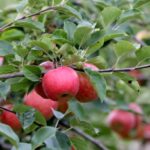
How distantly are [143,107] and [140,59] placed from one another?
1.17 metres

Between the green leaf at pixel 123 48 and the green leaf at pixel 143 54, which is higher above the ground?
the green leaf at pixel 123 48

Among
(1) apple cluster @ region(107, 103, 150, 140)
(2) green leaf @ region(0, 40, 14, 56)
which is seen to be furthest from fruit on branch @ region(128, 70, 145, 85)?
(2) green leaf @ region(0, 40, 14, 56)

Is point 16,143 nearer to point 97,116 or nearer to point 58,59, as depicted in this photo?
point 58,59

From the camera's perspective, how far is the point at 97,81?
42.6 inches

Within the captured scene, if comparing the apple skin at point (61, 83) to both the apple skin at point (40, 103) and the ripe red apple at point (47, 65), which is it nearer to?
the ripe red apple at point (47, 65)

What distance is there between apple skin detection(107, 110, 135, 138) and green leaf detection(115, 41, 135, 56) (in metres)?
1.08

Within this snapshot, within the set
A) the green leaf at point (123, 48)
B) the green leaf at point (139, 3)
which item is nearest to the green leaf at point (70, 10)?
the green leaf at point (123, 48)

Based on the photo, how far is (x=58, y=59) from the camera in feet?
3.81

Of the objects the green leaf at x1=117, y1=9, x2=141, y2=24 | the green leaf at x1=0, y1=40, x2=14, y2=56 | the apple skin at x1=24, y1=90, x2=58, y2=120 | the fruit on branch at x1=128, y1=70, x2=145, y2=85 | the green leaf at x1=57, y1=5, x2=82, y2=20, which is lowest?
the fruit on branch at x1=128, y1=70, x2=145, y2=85

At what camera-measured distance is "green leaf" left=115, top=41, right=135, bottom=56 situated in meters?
1.16

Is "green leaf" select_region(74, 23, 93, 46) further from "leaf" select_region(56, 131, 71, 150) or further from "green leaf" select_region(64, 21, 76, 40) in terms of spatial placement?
"leaf" select_region(56, 131, 71, 150)

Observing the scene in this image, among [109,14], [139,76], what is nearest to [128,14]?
[109,14]

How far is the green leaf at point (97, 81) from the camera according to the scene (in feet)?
3.54

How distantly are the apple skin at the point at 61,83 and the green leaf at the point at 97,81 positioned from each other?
0.04 metres
